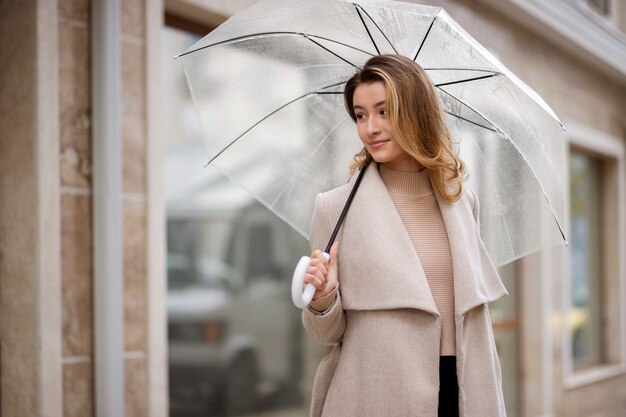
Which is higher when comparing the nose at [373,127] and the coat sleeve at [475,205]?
the nose at [373,127]

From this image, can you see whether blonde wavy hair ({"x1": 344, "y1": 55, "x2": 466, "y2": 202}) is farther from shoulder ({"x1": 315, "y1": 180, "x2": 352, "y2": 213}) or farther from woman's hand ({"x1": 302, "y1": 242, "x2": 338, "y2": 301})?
woman's hand ({"x1": 302, "y1": 242, "x2": 338, "y2": 301})

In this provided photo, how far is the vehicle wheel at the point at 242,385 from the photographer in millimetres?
7750

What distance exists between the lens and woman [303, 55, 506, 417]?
2186 mm

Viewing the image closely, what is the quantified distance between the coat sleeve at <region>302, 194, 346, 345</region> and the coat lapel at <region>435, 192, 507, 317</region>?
324 mm

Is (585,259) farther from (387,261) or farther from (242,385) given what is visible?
(387,261)

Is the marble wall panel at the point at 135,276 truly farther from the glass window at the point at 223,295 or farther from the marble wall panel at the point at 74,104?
the glass window at the point at 223,295

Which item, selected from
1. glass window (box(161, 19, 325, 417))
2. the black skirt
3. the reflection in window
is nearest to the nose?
the black skirt

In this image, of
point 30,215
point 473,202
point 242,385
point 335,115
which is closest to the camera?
point 473,202

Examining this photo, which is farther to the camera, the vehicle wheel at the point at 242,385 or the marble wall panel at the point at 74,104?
the vehicle wheel at the point at 242,385

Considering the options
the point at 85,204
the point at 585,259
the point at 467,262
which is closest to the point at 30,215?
the point at 85,204

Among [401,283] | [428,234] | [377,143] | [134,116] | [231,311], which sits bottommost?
[231,311]

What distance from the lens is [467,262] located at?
2258mm

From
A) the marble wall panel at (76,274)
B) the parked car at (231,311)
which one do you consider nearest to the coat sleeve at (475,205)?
the marble wall panel at (76,274)

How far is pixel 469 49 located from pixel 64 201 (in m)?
1.93
